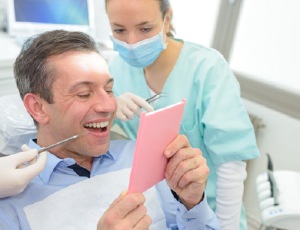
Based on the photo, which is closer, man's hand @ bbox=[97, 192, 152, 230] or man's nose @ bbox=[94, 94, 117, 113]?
man's hand @ bbox=[97, 192, 152, 230]

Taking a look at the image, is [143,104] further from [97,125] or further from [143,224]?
[143,224]

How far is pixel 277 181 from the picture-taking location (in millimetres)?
1210

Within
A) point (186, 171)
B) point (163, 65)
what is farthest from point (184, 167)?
point (163, 65)

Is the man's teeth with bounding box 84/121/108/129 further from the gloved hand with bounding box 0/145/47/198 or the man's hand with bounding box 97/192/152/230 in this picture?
the man's hand with bounding box 97/192/152/230

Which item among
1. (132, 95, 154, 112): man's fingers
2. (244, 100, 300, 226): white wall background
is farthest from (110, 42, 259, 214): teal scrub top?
(244, 100, 300, 226): white wall background

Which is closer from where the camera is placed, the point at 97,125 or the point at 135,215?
the point at 135,215

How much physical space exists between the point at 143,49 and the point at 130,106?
23cm

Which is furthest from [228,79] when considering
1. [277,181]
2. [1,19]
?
[1,19]

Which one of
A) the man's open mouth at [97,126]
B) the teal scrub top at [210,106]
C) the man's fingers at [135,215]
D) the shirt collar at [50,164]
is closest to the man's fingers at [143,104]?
the teal scrub top at [210,106]

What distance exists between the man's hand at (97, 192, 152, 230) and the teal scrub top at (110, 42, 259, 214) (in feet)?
1.83

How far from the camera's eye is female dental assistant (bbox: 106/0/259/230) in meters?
1.20

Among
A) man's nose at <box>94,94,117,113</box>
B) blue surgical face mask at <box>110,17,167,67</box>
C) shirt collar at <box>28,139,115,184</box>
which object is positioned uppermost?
blue surgical face mask at <box>110,17,167,67</box>

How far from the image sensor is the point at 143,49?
1.29m

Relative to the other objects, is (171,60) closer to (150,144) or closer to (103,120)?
(103,120)
